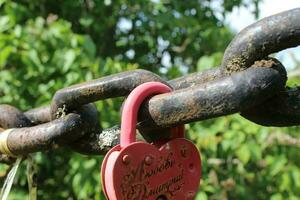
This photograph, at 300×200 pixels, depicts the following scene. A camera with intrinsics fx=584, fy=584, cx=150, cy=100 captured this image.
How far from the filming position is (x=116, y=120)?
1.77m

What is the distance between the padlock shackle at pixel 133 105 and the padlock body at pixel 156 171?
18 millimetres

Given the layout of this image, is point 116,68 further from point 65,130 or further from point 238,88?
point 238,88

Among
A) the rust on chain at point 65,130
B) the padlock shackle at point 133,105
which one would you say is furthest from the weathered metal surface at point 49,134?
the padlock shackle at point 133,105

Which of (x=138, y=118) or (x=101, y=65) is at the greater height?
(x=138, y=118)

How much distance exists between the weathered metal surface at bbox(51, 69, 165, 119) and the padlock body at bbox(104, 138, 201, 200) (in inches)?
2.5

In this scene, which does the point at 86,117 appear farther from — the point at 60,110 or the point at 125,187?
the point at 125,187

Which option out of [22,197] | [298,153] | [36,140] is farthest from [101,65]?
[36,140]

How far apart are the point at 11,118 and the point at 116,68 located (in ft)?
3.40

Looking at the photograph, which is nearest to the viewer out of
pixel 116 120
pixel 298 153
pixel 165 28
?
pixel 116 120

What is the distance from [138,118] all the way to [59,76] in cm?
134

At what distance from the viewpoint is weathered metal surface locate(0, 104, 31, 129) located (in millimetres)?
772

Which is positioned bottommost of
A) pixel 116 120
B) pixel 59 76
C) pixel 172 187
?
pixel 116 120

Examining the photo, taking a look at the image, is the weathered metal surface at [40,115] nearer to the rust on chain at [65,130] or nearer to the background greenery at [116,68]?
the rust on chain at [65,130]

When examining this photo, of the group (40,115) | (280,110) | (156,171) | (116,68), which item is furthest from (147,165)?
(116,68)
